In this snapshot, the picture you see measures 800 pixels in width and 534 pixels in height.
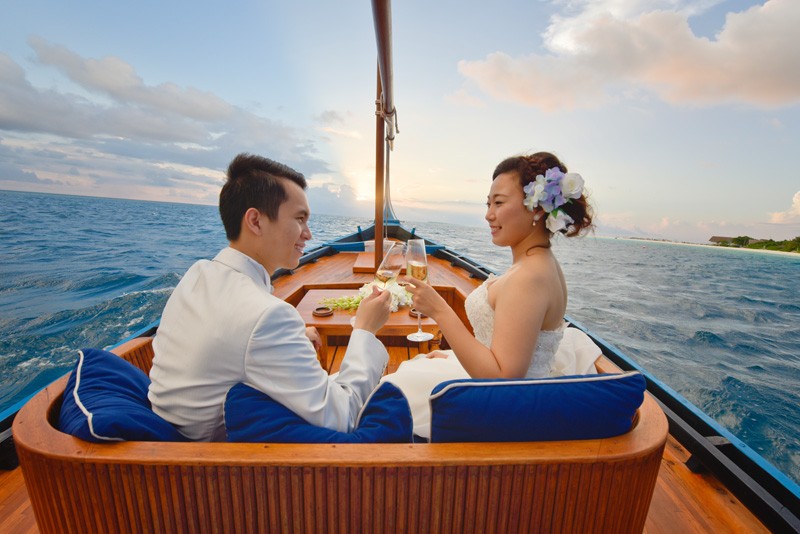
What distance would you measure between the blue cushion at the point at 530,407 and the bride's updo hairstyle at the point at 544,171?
720 mm

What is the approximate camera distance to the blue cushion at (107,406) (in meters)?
0.86

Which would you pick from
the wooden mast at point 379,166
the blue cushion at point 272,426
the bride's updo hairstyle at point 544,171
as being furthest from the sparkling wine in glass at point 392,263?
the wooden mast at point 379,166

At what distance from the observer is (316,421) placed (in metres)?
0.92

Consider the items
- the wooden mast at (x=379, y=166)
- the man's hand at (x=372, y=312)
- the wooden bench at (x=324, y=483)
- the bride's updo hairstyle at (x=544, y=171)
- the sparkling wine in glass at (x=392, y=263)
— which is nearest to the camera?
the wooden bench at (x=324, y=483)

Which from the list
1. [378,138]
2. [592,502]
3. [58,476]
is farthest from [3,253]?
[592,502]

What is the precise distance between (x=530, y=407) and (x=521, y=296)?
0.42m

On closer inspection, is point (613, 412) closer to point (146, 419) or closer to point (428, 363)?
point (428, 363)

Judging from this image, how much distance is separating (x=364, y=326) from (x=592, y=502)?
2.84ft

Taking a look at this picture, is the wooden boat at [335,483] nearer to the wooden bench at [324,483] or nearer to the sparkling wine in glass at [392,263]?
the wooden bench at [324,483]

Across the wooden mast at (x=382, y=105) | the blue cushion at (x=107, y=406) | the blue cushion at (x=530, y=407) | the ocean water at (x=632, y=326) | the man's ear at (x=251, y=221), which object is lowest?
the ocean water at (x=632, y=326)

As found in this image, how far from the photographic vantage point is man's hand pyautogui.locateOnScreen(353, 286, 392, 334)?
133cm

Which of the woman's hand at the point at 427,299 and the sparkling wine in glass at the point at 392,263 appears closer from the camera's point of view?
the woman's hand at the point at 427,299

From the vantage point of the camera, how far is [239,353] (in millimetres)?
874

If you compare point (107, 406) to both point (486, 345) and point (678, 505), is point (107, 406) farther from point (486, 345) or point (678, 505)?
point (678, 505)
